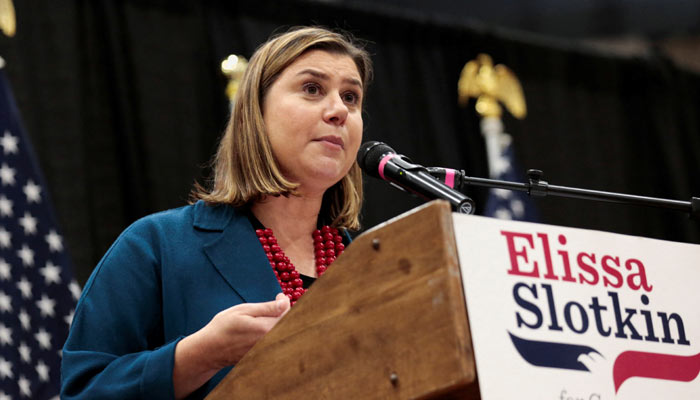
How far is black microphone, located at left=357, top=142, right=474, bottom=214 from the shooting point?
1282 millimetres

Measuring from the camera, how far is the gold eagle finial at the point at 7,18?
3.03 meters

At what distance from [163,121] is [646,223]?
3125 millimetres

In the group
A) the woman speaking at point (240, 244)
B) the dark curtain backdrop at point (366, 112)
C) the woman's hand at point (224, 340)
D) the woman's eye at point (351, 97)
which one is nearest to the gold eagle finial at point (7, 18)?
the dark curtain backdrop at point (366, 112)

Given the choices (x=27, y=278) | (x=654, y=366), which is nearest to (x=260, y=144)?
(x=654, y=366)

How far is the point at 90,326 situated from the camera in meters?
1.44

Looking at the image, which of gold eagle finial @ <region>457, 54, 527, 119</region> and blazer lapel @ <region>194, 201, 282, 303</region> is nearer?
blazer lapel @ <region>194, 201, 282, 303</region>

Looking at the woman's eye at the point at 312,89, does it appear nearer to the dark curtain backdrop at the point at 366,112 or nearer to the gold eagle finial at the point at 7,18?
the dark curtain backdrop at the point at 366,112

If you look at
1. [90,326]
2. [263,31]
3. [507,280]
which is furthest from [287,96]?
[263,31]

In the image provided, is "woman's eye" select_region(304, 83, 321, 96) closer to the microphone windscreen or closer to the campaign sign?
the microphone windscreen

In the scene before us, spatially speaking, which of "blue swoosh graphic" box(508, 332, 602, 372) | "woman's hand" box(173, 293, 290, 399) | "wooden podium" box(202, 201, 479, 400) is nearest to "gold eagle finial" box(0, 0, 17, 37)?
"woman's hand" box(173, 293, 290, 399)

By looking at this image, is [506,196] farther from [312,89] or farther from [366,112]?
[312,89]

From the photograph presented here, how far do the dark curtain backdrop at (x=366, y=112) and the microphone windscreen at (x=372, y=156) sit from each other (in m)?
1.66

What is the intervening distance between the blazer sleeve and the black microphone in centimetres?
45

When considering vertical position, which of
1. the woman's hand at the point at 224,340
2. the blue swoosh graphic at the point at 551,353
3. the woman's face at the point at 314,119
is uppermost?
the woman's face at the point at 314,119
